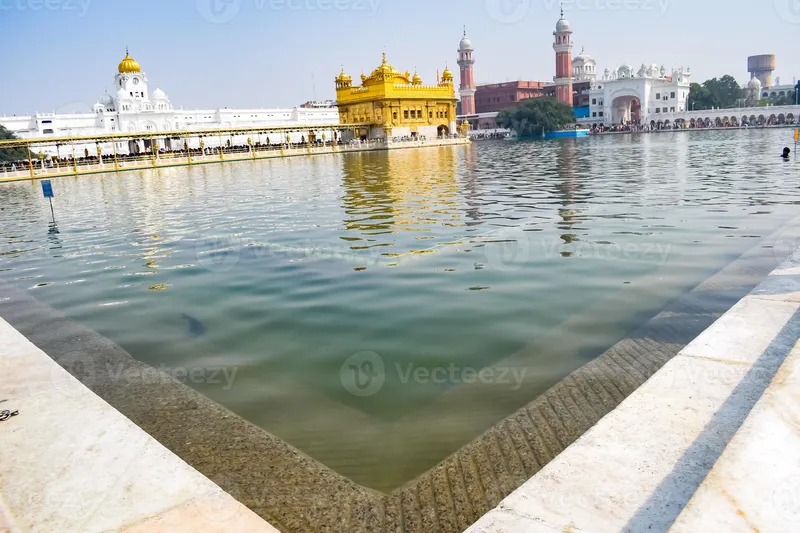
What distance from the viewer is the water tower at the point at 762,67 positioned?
174000 mm

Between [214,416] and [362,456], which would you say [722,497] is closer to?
[362,456]

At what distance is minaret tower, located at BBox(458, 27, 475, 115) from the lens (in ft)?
347

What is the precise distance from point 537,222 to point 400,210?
3.55 meters

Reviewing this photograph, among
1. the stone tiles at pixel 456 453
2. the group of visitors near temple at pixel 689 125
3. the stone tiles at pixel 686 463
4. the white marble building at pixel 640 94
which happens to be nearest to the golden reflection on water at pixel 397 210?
the stone tiles at pixel 456 453

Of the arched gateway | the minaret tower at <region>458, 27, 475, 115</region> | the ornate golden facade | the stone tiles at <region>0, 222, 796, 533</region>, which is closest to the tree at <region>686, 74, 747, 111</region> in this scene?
the arched gateway

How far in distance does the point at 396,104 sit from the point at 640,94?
1750 inches

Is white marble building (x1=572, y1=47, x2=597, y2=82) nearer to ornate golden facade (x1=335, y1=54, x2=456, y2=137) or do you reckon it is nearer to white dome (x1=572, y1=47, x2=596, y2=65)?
white dome (x1=572, y1=47, x2=596, y2=65)

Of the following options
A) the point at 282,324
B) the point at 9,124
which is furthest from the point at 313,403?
the point at 9,124

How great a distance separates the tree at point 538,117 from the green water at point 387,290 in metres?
67.6

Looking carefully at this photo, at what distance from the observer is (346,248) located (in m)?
9.24

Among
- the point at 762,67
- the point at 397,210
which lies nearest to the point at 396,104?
the point at 397,210

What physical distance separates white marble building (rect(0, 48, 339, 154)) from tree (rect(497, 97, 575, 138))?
36484 mm

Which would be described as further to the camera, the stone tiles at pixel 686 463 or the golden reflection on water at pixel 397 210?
the golden reflection on water at pixel 397 210

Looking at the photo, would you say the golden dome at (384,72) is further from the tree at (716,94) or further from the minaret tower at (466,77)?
the tree at (716,94)
